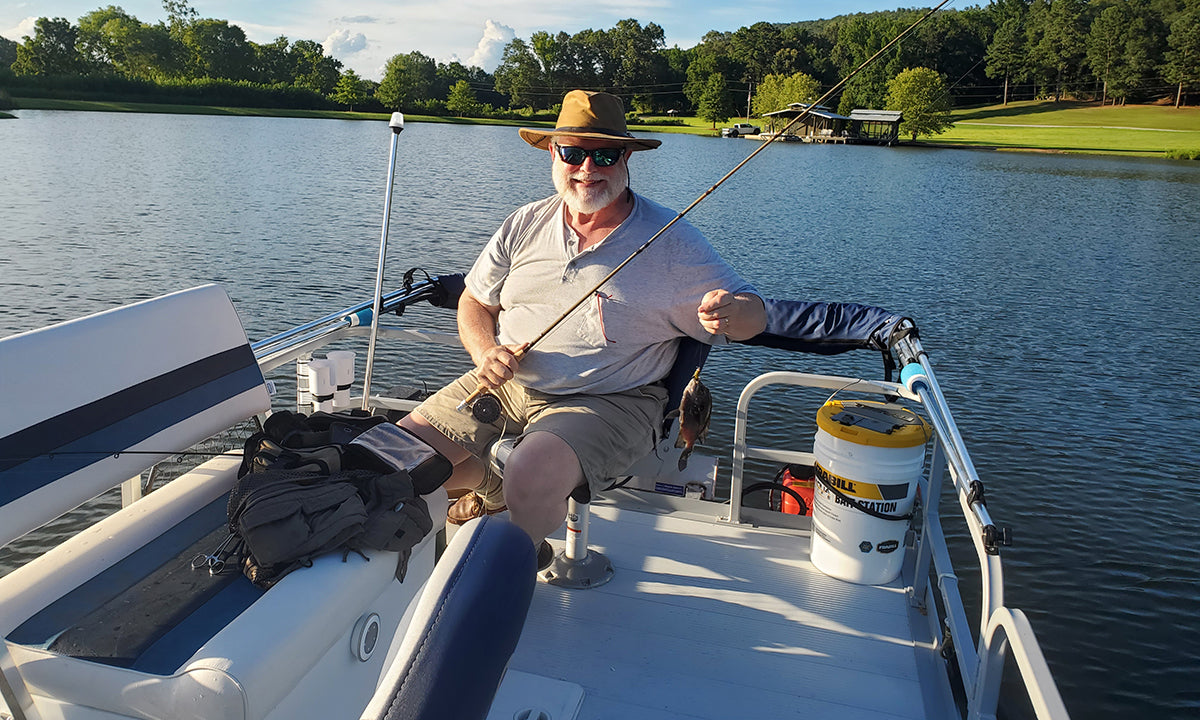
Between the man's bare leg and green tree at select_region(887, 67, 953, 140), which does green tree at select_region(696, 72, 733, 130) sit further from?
the man's bare leg

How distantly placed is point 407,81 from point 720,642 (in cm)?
8613

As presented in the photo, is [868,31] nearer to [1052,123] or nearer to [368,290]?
[1052,123]

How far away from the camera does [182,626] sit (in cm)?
183

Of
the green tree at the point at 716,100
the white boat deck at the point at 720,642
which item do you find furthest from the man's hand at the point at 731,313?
the green tree at the point at 716,100

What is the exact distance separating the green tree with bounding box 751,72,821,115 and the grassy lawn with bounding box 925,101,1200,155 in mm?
→ 12076

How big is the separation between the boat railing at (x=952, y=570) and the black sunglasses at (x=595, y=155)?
0.95 metres

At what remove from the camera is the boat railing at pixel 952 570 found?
1.44 meters

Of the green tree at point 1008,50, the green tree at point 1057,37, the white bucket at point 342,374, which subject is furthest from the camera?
the green tree at point 1057,37

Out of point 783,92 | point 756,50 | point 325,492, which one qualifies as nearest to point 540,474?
point 325,492

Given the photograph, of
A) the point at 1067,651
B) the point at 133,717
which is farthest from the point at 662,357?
the point at 1067,651

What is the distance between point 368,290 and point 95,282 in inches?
136

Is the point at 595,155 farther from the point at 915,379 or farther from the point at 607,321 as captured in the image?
the point at 915,379

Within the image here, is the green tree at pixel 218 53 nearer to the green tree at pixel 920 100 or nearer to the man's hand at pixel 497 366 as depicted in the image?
the green tree at pixel 920 100

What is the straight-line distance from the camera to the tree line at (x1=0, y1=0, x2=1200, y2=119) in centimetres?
5831
